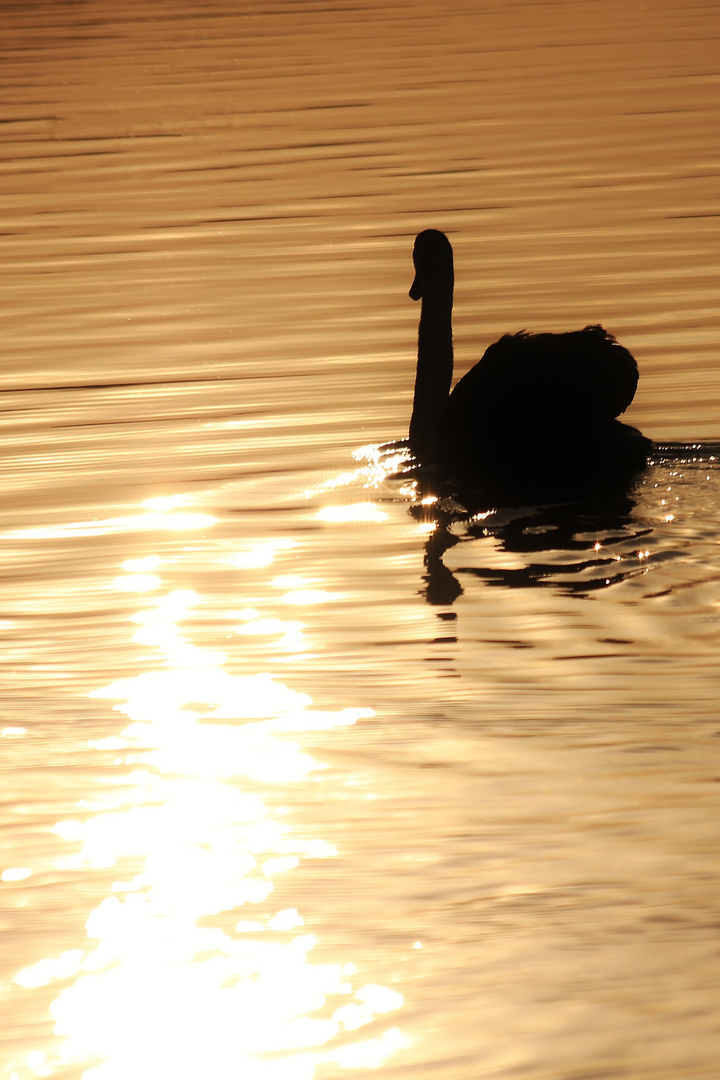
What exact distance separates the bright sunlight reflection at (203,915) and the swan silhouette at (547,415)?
2.95 metres

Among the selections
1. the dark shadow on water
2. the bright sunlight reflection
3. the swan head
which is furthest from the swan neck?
the bright sunlight reflection

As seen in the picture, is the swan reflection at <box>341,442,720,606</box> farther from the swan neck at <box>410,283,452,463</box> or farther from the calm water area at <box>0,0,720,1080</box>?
the swan neck at <box>410,283,452,463</box>

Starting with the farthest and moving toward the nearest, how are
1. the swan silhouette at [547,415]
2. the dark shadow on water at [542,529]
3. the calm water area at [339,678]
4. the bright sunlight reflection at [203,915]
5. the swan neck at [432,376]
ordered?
the swan neck at [432,376]
the swan silhouette at [547,415]
the dark shadow on water at [542,529]
the calm water area at [339,678]
the bright sunlight reflection at [203,915]

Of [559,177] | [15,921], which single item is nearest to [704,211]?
[559,177]

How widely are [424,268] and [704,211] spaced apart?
21.3 feet

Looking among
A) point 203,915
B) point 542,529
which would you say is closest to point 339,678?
point 203,915

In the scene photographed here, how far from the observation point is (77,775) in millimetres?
4973

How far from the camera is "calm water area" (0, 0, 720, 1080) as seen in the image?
3736 mm

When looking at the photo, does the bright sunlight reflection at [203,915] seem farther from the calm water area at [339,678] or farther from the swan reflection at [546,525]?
the swan reflection at [546,525]

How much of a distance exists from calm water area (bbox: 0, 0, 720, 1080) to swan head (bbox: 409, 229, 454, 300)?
0.82 metres

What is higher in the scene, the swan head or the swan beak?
the swan head

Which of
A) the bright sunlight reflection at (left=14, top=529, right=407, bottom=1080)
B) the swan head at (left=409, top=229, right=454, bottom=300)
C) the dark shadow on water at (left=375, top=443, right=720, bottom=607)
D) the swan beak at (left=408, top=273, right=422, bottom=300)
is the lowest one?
the bright sunlight reflection at (left=14, top=529, right=407, bottom=1080)

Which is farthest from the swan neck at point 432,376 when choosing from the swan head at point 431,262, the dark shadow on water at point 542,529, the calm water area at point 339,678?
the dark shadow on water at point 542,529

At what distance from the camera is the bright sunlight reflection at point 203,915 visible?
11.8 feet
